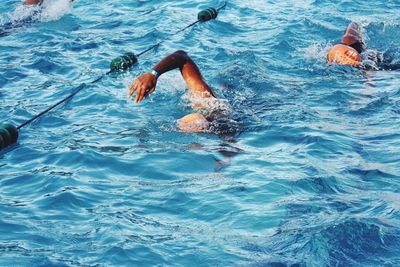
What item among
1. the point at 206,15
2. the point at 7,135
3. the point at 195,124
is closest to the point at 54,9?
the point at 206,15

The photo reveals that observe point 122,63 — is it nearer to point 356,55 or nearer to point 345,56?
point 345,56

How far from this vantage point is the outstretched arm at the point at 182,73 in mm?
6758

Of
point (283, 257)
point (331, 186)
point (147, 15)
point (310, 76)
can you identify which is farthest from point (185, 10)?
point (283, 257)

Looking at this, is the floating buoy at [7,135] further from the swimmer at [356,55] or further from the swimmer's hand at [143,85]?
the swimmer at [356,55]

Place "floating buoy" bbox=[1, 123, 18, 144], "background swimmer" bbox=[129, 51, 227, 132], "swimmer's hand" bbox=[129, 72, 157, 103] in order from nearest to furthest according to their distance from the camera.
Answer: "swimmer's hand" bbox=[129, 72, 157, 103] → "background swimmer" bbox=[129, 51, 227, 132] → "floating buoy" bbox=[1, 123, 18, 144]

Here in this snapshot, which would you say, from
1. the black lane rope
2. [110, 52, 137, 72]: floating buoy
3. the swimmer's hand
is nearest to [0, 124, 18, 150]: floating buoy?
the black lane rope

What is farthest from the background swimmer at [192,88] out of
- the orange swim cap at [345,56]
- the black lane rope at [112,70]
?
the orange swim cap at [345,56]

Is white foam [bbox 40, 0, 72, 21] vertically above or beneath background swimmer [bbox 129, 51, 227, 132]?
beneath

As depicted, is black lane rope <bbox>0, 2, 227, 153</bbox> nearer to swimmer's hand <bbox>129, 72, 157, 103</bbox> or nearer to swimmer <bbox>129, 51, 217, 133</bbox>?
swimmer <bbox>129, 51, 217, 133</bbox>

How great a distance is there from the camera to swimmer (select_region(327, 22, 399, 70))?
9.84 meters

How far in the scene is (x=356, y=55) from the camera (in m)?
9.78

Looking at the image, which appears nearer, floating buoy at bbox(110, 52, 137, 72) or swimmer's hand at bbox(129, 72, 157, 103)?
swimmer's hand at bbox(129, 72, 157, 103)

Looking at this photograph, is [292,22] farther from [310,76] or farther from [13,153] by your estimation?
[13,153]

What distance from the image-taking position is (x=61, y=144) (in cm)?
753
